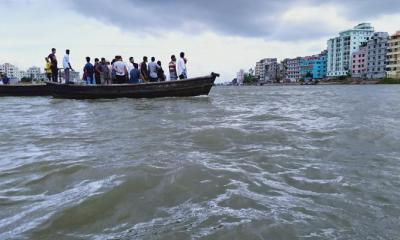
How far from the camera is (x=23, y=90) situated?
18984 millimetres

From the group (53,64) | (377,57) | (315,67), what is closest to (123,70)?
(53,64)

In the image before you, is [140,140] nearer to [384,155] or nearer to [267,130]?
[267,130]

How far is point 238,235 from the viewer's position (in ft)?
7.97

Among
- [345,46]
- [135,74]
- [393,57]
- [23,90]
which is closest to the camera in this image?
[135,74]

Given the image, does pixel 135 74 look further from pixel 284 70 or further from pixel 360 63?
pixel 284 70

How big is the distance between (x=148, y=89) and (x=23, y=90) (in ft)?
26.4

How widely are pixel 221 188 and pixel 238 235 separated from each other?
3.30 ft

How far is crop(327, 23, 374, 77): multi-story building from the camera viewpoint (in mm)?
106625

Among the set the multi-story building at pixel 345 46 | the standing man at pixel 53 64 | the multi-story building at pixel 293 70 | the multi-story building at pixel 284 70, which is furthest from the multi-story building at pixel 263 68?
the standing man at pixel 53 64

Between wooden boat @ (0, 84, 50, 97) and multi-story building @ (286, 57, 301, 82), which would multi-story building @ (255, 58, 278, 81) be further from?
wooden boat @ (0, 84, 50, 97)

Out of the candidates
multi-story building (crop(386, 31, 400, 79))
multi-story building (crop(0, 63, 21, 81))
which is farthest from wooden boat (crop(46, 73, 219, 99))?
multi-story building (crop(0, 63, 21, 81))

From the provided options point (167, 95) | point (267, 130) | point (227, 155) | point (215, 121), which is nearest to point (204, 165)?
point (227, 155)

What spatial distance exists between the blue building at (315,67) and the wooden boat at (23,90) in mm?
112938

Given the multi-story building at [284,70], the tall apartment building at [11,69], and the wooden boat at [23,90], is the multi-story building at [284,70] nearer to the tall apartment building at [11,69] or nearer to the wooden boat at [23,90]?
the tall apartment building at [11,69]
